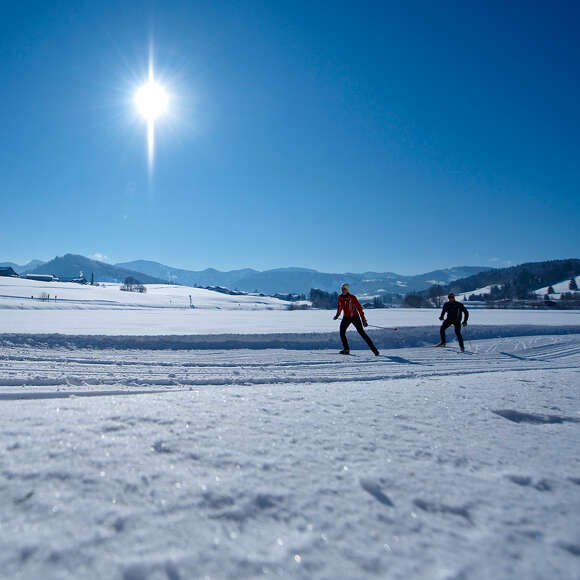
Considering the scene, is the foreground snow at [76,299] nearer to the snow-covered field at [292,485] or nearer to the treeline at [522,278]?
the snow-covered field at [292,485]

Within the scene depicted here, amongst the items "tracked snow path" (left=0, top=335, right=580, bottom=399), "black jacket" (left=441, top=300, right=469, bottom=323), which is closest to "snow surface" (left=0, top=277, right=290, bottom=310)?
"tracked snow path" (left=0, top=335, right=580, bottom=399)

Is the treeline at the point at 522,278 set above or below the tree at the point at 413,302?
above

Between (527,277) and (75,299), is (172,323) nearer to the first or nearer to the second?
(75,299)

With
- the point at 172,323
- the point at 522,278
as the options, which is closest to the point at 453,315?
the point at 172,323

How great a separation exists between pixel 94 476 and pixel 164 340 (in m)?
7.99

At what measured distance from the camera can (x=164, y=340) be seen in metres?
9.59

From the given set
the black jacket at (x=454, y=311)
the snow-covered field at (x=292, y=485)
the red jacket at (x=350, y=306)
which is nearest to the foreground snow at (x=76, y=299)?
the red jacket at (x=350, y=306)

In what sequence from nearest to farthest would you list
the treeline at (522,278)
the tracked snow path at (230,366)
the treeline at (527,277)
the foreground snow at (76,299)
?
1. the tracked snow path at (230,366)
2. the foreground snow at (76,299)
3. the treeline at (522,278)
4. the treeline at (527,277)

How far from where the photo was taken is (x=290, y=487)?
1.96 m

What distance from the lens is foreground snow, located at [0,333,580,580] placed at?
143 centimetres

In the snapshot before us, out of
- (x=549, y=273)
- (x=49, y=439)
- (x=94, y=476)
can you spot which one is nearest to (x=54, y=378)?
(x=49, y=439)

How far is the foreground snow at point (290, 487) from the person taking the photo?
1430mm

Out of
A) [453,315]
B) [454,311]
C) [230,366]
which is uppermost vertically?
[454,311]

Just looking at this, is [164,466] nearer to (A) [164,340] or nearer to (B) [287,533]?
(B) [287,533]
